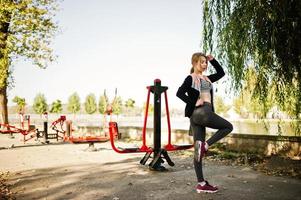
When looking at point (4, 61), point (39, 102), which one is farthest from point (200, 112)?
point (39, 102)

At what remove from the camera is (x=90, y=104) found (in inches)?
4660

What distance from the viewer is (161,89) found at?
→ 22.3 ft

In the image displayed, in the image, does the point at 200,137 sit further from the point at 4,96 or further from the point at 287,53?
the point at 4,96

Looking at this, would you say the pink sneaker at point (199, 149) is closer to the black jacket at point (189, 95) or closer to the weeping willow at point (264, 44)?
the black jacket at point (189, 95)

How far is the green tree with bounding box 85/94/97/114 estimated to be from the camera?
117938 millimetres

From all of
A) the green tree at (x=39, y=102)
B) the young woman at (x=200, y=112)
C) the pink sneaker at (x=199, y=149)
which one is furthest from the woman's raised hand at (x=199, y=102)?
the green tree at (x=39, y=102)

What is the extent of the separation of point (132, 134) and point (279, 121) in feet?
34.1

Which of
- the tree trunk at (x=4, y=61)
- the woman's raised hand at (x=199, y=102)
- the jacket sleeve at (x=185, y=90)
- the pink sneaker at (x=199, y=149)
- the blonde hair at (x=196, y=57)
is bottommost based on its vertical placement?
the pink sneaker at (x=199, y=149)

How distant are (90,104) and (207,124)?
383 ft

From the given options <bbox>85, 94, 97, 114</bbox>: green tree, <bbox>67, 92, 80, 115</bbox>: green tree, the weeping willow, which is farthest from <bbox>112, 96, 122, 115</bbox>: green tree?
<bbox>67, 92, 80, 115</bbox>: green tree

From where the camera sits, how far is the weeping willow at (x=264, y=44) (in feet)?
16.6

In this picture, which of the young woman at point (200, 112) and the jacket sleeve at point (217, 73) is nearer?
the young woman at point (200, 112)

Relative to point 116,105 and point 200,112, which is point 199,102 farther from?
point 116,105

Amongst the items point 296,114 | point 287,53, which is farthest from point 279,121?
point 287,53
